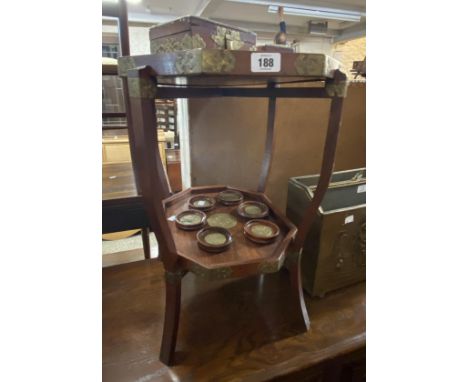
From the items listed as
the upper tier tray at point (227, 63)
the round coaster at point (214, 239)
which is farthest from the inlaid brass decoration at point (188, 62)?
the round coaster at point (214, 239)

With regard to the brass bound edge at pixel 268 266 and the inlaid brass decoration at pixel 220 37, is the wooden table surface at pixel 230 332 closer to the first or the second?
the brass bound edge at pixel 268 266

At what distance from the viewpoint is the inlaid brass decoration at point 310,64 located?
21.4 inches

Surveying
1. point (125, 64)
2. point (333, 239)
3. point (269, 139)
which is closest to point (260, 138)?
point (269, 139)

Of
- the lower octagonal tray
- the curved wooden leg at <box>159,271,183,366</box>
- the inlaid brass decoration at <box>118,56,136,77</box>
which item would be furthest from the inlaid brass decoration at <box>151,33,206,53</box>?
the curved wooden leg at <box>159,271,183,366</box>

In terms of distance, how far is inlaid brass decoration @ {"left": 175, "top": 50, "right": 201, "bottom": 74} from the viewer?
478mm

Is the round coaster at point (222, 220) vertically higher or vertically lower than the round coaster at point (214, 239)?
higher

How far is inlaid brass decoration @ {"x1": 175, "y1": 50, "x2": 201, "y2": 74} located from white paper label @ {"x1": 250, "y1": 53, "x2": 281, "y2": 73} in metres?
0.10

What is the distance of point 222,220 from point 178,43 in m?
0.54

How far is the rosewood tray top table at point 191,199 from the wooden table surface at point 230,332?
7 centimetres

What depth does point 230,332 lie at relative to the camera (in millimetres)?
883

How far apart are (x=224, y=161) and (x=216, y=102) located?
0.27 metres

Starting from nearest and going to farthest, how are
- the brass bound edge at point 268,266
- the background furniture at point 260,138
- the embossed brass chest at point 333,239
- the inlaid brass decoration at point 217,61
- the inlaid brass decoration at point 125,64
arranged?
the inlaid brass decoration at point 217,61, the inlaid brass decoration at point 125,64, the brass bound edge at point 268,266, the embossed brass chest at point 333,239, the background furniture at point 260,138

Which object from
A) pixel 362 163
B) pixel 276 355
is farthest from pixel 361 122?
pixel 276 355

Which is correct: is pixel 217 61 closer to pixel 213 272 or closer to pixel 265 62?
pixel 265 62
